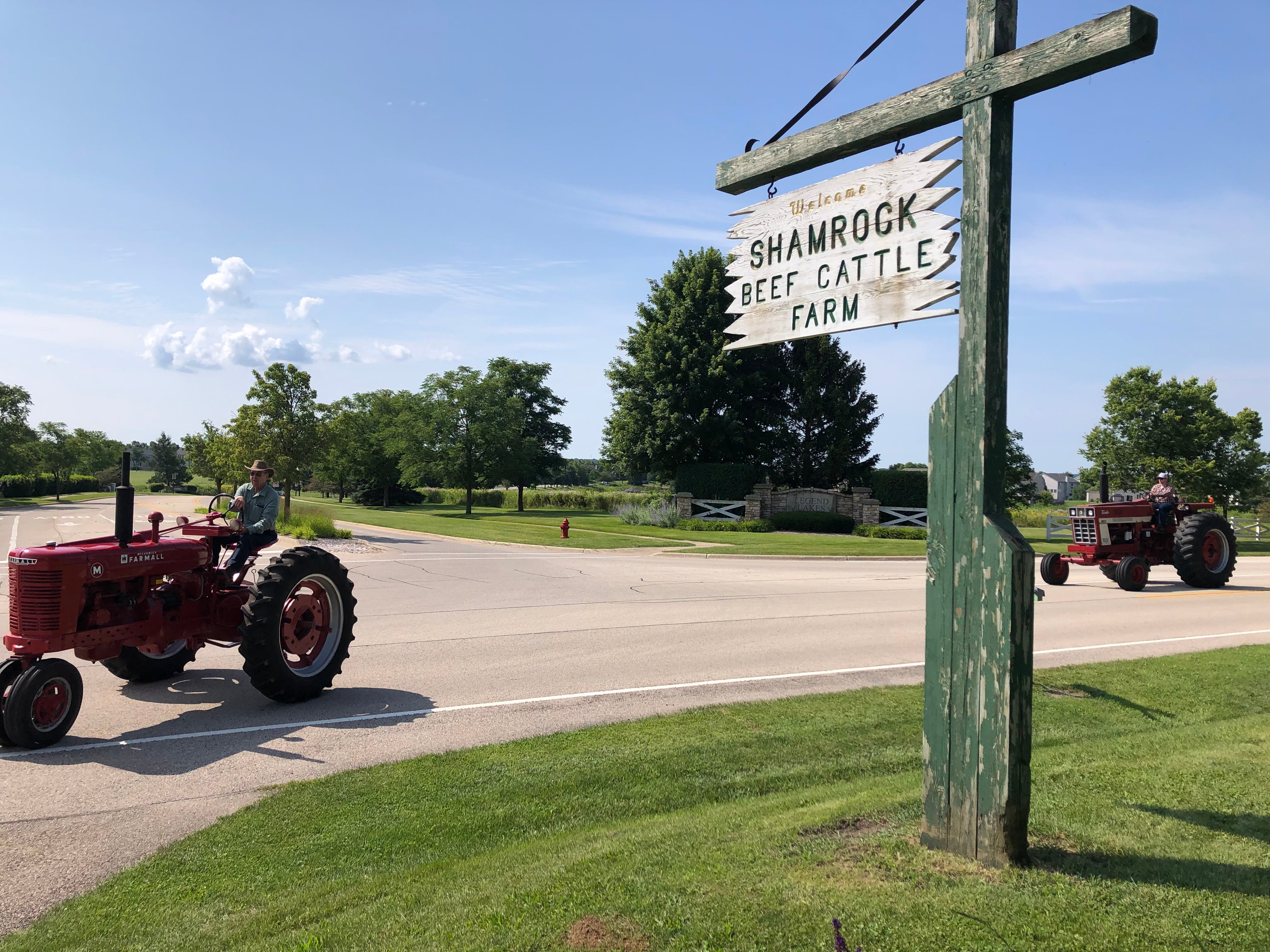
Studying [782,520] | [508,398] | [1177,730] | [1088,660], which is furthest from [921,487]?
[1177,730]

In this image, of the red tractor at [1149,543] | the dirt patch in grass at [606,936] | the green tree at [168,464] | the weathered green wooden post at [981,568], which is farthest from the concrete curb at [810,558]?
the green tree at [168,464]

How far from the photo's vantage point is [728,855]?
3.94m

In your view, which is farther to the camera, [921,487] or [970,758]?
[921,487]

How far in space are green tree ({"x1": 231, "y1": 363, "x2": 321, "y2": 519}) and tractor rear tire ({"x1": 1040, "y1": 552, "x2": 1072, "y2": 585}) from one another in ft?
74.3

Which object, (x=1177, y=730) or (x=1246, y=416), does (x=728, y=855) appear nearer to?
(x=1177, y=730)

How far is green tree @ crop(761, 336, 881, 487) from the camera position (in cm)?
3984

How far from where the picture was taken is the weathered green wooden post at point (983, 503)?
11.8 ft

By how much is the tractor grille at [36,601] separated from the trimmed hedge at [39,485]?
70.9 metres

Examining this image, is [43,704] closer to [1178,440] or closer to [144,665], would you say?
[144,665]

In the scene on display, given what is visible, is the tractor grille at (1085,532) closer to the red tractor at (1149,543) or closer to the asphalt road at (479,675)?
the red tractor at (1149,543)

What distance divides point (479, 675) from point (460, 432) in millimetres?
42979

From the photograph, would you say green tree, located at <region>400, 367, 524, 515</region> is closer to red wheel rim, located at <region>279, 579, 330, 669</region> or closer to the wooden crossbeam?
red wheel rim, located at <region>279, 579, 330, 669</region>

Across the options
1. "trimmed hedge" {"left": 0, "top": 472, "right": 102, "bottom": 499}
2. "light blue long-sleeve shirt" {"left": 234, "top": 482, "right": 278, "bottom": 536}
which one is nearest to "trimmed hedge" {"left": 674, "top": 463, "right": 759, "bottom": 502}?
"light blue long-sleeve shirt" {"left": 234, "top": 482, "right": 278, "bottom": 536}

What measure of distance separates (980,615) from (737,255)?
2.54 m
